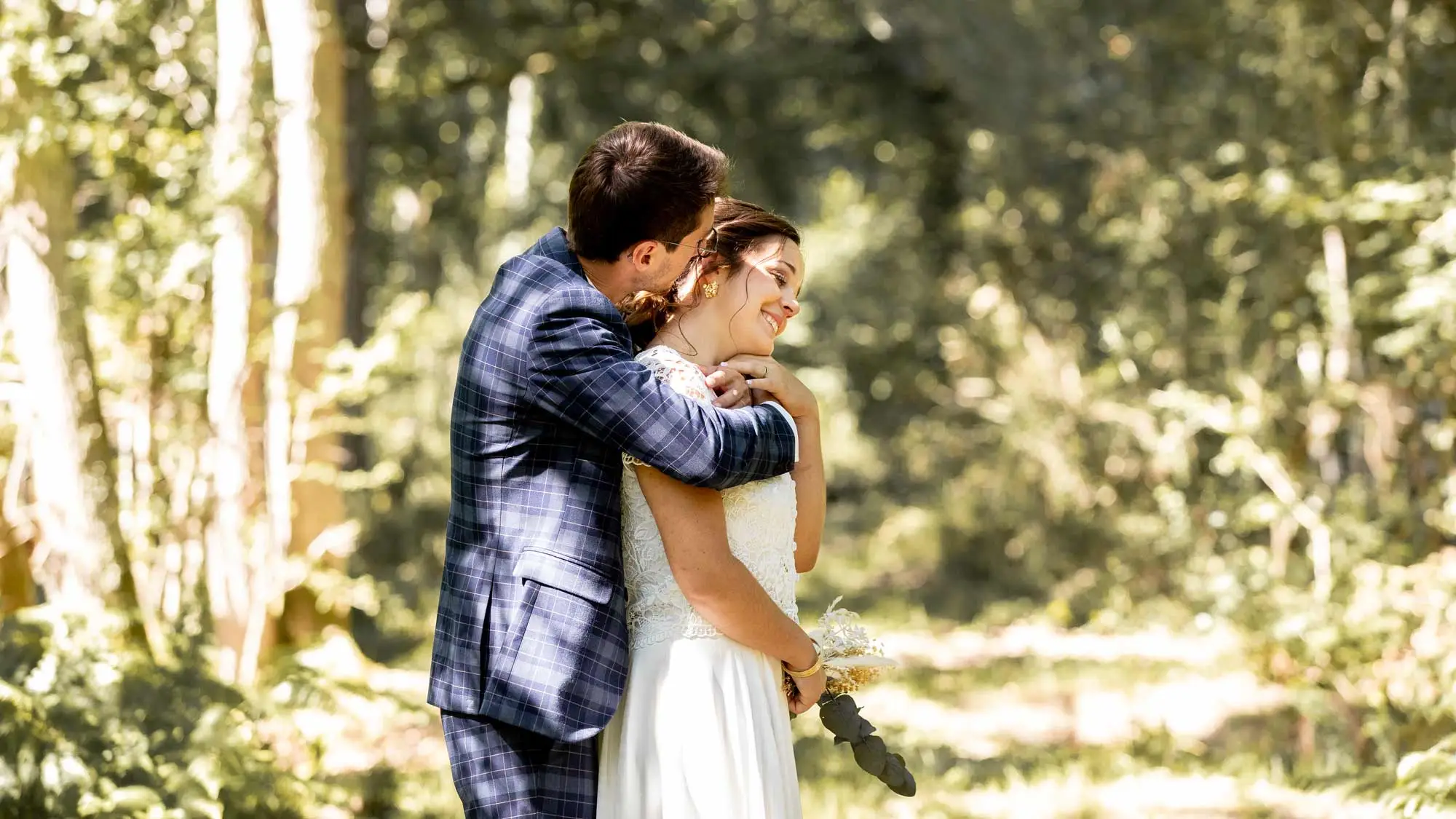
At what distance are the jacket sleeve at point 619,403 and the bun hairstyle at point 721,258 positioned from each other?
27 centimetres

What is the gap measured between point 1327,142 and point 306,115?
15.8 feet

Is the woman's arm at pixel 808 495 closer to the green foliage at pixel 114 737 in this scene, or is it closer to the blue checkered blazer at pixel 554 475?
the blue checkered blazer at pixel 554 475

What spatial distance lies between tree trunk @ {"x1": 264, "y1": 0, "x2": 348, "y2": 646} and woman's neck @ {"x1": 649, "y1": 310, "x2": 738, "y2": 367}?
13.0 feet

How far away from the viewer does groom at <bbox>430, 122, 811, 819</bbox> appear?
2322 millimetres

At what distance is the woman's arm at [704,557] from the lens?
2.40 m

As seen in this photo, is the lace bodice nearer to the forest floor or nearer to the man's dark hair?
the man's dark hair

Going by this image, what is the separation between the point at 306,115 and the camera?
6.77 meters

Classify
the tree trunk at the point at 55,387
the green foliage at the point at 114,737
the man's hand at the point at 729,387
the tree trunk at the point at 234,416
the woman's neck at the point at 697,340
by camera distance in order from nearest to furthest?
the man's hand at the point at 729,387 < the woman's neck at the point at 697,340 < the green foliage at the point at 114,737 < the tree trunk at the point at 55,387 < the tree trunk at the point at 234,416

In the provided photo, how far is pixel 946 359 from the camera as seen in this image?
495 inches

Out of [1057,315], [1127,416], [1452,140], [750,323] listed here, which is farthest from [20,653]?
[1057,315]

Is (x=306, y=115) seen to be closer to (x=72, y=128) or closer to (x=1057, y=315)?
(x=72, y=128)

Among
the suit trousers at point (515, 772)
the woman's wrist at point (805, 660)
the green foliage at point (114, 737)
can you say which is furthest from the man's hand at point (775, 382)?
the green foliage at point (114, 737)

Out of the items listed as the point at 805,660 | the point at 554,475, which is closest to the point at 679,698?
the point at 805,660

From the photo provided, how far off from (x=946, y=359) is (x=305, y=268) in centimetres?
690
